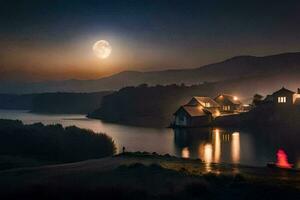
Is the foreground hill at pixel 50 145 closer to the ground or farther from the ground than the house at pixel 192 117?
closer to the ground

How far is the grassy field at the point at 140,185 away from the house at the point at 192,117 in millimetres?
70616

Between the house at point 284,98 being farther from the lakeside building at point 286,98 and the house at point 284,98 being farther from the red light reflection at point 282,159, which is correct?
the red light reflection at point 282,159

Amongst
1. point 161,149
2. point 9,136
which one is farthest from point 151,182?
point 161,149

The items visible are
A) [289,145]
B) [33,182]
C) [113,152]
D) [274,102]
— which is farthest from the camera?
[274,102]

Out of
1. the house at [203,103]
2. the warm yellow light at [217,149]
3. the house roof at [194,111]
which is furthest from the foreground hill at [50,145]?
the house at [203,103]

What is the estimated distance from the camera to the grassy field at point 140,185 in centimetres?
1903

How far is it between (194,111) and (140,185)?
260 ft

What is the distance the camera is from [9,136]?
43.0 m

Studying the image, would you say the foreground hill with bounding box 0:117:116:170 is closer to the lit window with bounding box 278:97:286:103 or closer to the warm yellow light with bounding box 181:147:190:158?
the warm yellow light with bounding box 181:147:190:158

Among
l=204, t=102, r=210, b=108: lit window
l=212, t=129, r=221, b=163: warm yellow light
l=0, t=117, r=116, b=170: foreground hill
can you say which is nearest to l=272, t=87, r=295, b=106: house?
l=204, t=102, r=210, b=108: lit window

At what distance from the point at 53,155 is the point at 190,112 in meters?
61.0

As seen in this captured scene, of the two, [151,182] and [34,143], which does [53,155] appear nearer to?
[34,143]

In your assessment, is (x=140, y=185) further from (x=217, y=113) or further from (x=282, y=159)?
(x=217, y=113)

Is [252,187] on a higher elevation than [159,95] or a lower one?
lower
